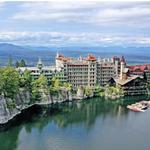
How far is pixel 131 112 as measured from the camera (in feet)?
198

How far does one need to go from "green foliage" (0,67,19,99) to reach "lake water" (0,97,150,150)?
394 centimetres

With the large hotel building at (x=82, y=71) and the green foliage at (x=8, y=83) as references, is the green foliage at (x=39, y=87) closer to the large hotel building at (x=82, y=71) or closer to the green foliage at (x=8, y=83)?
the green foliage at (x=8, y=83)

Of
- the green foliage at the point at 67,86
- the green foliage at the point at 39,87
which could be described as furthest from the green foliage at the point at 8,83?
the green foliage at the point at 67,86

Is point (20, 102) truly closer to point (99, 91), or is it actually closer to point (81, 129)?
point (81, 129)

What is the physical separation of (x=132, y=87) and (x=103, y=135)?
30304 mm

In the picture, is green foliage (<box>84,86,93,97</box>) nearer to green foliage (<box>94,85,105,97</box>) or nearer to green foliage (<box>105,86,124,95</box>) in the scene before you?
green foliage (<box>94,85,105,97</box>)

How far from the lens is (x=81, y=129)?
1984 inches

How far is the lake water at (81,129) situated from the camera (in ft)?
139

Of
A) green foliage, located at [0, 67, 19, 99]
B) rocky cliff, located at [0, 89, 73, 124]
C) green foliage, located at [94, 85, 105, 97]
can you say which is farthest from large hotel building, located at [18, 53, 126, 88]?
green foliage, located at [0, 67, 19, 99]

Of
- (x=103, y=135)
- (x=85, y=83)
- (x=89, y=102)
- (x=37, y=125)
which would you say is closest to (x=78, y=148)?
(x=103, y=135)

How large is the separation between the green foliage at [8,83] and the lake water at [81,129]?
394cm

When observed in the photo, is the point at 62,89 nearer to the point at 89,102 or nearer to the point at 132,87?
the point at 89,102

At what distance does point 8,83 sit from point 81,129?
12680 mm

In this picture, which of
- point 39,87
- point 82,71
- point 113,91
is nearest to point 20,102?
point 39,87
